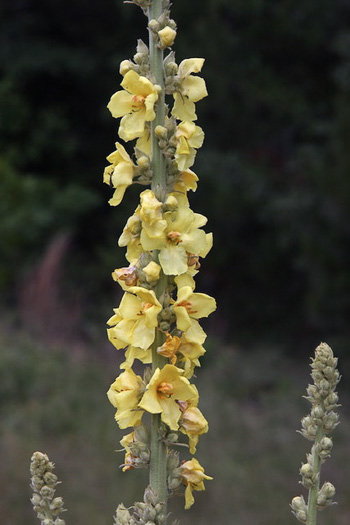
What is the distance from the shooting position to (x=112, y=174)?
5.71 ft

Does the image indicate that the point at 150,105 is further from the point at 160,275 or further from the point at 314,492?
the point at 314,492

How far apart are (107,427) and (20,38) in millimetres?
9420

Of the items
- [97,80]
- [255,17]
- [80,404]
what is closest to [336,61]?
[255,17]

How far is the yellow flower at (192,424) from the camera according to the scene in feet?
5.31

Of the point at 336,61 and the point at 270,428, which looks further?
the point at 336,61

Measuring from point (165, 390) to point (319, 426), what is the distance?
1.18ft

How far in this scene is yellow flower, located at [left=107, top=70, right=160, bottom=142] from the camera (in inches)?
64.1

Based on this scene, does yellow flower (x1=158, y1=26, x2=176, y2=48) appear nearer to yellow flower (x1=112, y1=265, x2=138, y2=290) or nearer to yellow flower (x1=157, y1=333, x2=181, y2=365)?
yellow flower (x1=112, y1=265, x2=138, y2=290)

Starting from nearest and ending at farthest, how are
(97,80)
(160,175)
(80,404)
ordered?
(160,175), (80,404), (97,80)

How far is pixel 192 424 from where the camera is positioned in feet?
5.32

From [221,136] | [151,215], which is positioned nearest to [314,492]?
[151,215]

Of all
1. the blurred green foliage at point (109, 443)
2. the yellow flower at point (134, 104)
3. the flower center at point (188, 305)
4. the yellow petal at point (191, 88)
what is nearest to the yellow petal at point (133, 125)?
the yellow flower at point (134, 104)

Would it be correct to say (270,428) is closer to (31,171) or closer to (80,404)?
(80,404)


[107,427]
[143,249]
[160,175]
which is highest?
[107,427]
